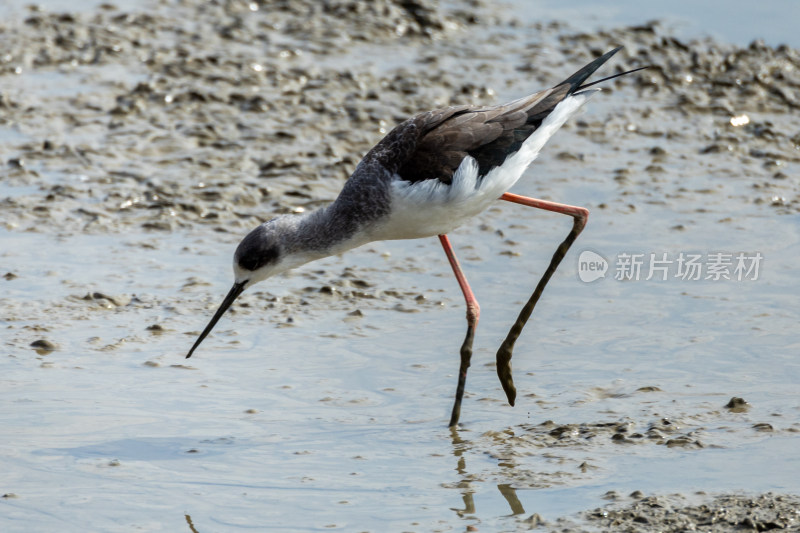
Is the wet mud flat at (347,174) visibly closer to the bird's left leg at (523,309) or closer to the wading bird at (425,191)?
the bird's left leg at (523,309)

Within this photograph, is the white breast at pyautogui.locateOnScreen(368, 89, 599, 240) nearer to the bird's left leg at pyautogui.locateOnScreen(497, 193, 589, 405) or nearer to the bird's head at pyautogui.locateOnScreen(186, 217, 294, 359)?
→ the bird's left leg at pyautogui.locateOnScreen(497, 193, 589, 405)

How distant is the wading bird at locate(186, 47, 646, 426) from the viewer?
16.9ft

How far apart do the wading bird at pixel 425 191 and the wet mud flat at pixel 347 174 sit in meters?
0.57

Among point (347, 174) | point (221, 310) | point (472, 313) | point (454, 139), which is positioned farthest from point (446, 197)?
point (347, 174)

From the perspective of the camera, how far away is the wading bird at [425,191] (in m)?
5.14

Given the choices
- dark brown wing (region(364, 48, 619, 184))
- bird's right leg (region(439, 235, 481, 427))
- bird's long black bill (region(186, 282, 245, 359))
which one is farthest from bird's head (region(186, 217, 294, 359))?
bird's right leg (region(439, 235, 481, 427))

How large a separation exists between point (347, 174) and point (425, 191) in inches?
110

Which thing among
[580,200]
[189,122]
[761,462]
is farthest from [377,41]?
[761,462]

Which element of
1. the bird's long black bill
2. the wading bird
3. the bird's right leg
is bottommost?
the bird's long black bill

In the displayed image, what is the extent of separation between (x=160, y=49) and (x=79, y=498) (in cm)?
Result: 602

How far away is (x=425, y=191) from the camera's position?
509 cm

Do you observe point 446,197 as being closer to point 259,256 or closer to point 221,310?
point 259,256

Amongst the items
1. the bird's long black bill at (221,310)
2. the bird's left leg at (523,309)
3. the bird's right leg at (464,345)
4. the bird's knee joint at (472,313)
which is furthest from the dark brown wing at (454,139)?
the bird's long black bill at (221,310)

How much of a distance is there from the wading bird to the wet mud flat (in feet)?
1.88
